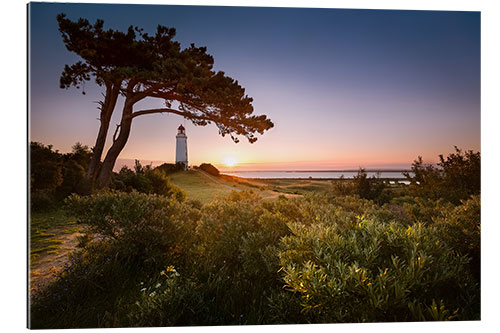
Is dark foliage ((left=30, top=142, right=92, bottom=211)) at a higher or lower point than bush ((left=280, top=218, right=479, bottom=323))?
higher

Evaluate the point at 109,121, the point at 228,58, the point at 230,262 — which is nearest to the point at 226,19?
the point at 228,58

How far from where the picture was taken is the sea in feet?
13.5

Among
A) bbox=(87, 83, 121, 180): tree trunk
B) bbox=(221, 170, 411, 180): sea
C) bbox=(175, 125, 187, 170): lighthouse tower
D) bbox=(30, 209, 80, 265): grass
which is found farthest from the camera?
bbox=(221, 170, 411, 180): sea

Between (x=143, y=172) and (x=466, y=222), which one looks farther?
(x=143, y=172)

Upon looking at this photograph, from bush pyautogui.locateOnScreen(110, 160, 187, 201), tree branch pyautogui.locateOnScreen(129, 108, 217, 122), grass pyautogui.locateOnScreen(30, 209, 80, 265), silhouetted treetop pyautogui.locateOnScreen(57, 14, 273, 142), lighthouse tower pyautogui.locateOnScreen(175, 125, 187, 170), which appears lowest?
grass pyautogui.locateOnScreen(30, 209, 80, 265)

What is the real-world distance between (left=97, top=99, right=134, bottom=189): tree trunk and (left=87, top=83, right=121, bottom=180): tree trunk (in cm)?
10

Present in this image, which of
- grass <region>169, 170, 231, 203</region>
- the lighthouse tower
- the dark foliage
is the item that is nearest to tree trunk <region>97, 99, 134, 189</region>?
the dark foliage

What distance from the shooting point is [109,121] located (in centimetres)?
366

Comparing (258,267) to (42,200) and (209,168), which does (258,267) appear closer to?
(209,168)

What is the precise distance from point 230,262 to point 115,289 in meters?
1.23

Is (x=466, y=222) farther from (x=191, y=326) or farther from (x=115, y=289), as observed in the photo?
Result: (x=115, y=289)

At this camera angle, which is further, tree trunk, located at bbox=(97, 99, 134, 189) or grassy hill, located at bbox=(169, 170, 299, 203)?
grassy hill, located at bbox=(169, 170, 299, 203)

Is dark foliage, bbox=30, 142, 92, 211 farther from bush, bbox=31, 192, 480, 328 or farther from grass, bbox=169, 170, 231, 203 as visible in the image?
grass, bbox=169, 170, 231, 203

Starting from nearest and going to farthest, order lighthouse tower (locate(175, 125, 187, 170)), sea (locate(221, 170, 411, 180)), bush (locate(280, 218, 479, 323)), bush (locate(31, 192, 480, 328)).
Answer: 1. bush (locate(280, 218, 479, 323))
2. bush (locate(31, 192, 480, 328))
3. lighthouse tower (locate(175, 125, 187, 170))
4. sea (locate(221, 170, 411, 180))
